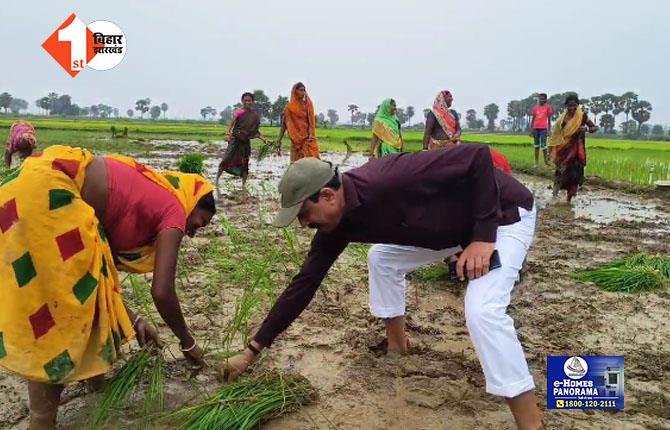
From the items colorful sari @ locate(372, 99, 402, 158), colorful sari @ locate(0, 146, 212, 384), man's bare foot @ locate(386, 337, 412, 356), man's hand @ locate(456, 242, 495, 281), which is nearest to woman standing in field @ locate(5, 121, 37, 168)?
colorful sari @ locate(0, 146, 212, 384)

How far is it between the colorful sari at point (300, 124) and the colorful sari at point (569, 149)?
357 cm

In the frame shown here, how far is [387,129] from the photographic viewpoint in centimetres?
787

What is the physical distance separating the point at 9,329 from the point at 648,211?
857 cm

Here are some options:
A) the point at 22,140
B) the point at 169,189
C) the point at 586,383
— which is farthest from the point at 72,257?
the point at 22,140

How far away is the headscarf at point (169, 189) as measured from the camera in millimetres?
2324

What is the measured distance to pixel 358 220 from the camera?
222 centimetres

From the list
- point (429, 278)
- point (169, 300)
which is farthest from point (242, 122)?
point (169, 300)

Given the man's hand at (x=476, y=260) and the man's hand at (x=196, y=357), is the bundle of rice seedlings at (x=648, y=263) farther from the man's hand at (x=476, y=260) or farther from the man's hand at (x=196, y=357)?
the man's hand at (x=196, y=357)

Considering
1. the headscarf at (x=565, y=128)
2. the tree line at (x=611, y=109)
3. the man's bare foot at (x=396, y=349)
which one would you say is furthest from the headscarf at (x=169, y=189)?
the tree line at (x=611, y=109)

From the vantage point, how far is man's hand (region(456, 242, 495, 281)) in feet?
7.06

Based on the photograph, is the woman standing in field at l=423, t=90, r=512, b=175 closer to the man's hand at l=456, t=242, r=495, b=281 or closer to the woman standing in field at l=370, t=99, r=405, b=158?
the woman standing in field at l=370, t=99, r=405, b=158

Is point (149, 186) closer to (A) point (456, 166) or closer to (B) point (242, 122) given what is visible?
(A) point (456, 166)

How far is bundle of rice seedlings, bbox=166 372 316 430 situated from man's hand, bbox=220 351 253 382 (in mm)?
51

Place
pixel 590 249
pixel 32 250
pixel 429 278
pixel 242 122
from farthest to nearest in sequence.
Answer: pixel 242 122
pixel 590 249
pixel 429 278
pixel 32 250
